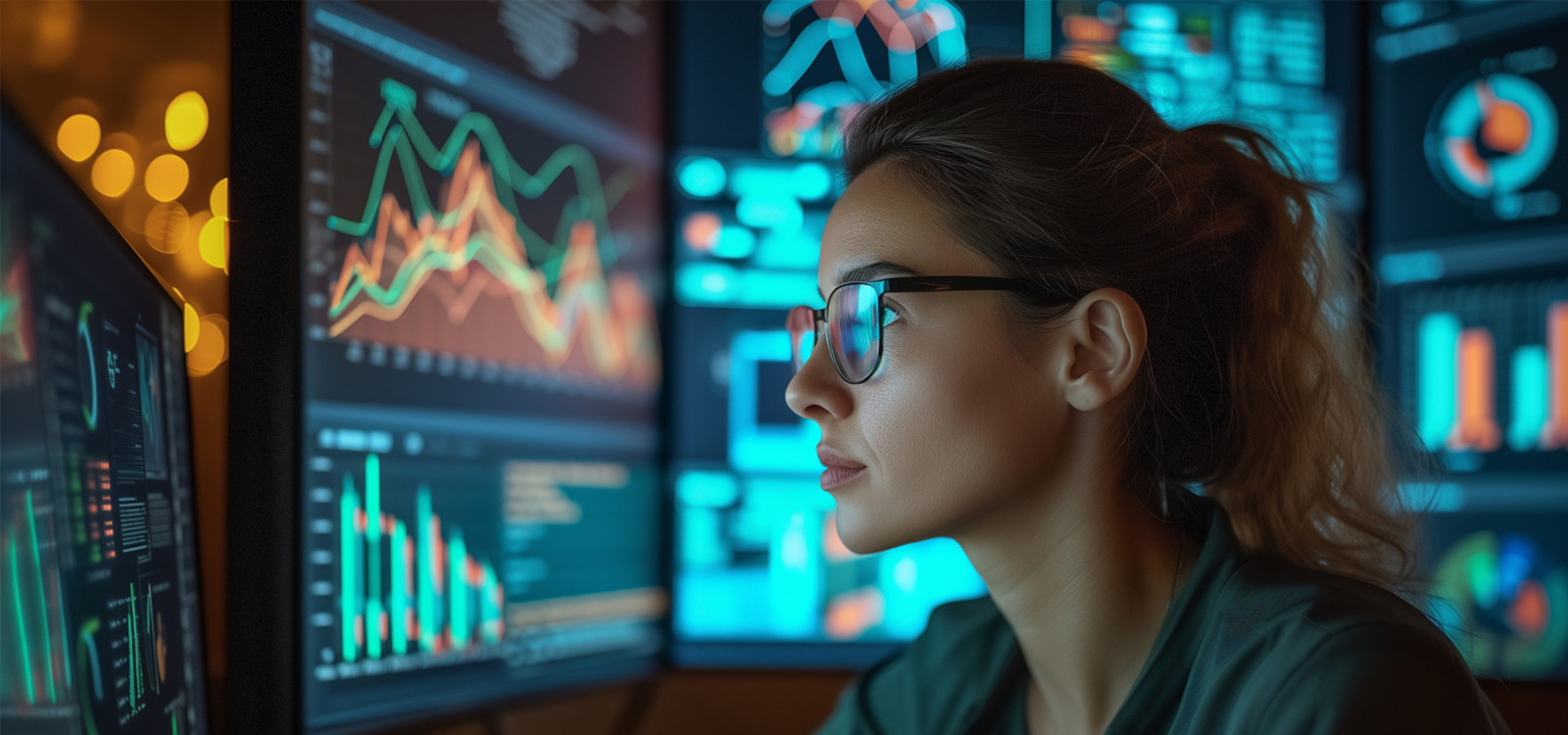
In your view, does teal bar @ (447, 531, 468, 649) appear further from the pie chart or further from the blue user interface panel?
the pie chart

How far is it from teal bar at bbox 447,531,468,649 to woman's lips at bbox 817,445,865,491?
18.1 inches

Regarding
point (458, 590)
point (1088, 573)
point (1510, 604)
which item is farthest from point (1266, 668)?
point (1510, 604)

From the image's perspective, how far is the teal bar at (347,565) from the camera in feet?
3.81

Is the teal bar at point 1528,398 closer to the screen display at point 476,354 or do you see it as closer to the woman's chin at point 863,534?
the woman's chin at point 863,534

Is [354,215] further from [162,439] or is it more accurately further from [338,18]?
[162,439]

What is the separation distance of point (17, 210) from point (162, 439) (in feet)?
1.13

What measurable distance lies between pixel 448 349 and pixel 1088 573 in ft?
2.40

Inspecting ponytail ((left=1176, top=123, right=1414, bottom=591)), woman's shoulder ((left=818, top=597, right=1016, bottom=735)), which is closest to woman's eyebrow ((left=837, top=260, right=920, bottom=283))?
ponytail ((left=1176, top=123, right=1414, bottom=591))

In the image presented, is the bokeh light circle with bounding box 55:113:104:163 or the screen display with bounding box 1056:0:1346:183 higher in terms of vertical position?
the screen display with bounding box 1056:0:1346:183

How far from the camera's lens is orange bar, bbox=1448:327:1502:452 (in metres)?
1.66

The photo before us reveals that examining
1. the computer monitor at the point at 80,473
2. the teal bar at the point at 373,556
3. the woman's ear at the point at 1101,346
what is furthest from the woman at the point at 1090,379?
the computer monitor at the point at 80,473

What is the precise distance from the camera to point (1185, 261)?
3.50 ft

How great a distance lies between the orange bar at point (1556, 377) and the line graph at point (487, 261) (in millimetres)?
1232

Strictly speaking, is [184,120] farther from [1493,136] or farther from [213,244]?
[1493,136]
